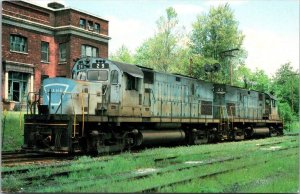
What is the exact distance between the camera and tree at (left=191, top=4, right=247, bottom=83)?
34344 mm

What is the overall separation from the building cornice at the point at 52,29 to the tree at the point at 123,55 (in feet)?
88.2

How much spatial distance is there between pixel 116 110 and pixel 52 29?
2105 centimetres

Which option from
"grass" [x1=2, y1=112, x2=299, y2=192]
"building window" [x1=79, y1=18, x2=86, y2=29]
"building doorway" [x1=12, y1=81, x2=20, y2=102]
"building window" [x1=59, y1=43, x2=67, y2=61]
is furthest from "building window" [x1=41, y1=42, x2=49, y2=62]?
"grass" [x1=2, y1=112, x2=299, y2=192]

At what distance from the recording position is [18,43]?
98.3 feet

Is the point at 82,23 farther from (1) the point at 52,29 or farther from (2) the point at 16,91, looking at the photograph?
(2) the point at 16,91

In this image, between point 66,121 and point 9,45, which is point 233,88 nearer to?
point 66,121

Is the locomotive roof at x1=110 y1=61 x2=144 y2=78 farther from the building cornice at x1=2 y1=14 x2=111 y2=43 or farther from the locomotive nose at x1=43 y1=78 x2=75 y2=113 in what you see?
the building cornice at x1=2 y1=14 x2=111 y2=43

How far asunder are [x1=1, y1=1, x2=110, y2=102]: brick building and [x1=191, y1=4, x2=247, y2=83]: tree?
9.19m

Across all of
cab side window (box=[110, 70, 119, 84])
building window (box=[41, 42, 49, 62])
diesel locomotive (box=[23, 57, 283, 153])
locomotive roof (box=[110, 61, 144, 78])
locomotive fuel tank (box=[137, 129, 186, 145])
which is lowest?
locomotive fuel tank (box=[137, 129, 186, 145])

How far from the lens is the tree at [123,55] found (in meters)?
64.1

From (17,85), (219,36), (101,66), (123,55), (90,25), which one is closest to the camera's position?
(101,66)

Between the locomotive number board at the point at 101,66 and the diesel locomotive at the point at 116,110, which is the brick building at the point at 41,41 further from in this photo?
the locomotive number board at the point at 101,66

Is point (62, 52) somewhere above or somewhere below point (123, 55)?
below

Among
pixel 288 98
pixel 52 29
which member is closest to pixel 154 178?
pixel 52 29
